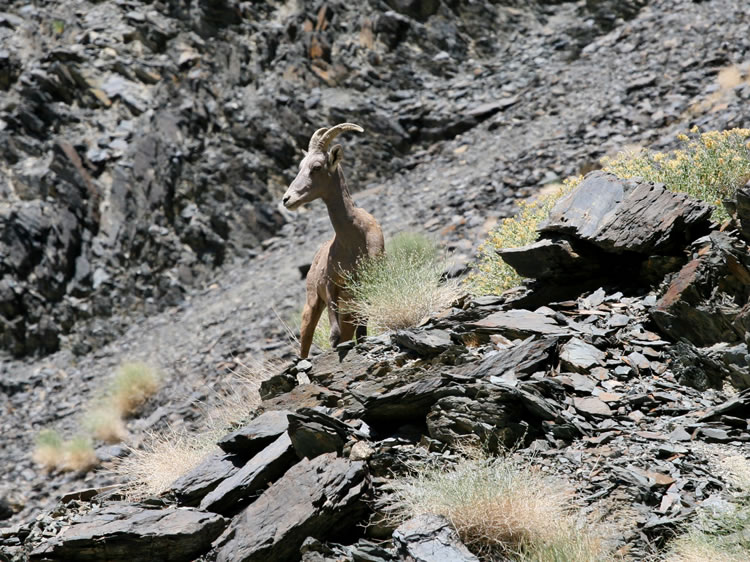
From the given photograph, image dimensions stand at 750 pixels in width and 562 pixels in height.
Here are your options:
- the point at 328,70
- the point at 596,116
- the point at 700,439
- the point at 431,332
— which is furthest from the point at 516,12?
the point at 700,439

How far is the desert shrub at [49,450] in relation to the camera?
14.0m

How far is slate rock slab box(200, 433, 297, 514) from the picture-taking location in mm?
5480

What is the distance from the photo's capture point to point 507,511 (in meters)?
4.26

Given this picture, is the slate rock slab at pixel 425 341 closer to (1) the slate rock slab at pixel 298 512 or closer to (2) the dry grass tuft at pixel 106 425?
(1) the slate rock slab at pixel 298 512

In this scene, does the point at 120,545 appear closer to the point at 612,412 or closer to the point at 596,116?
the point at 612,412

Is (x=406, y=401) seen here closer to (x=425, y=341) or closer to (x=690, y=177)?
(x=425, y=341)

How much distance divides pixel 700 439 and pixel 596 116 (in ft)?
44.8

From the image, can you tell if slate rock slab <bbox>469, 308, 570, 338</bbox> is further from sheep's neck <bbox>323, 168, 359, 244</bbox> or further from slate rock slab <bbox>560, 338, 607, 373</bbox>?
sheep's neck <bbox>323, 168, 359, 244</bbox>

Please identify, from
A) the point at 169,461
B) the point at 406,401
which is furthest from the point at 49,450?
the point at 406,401

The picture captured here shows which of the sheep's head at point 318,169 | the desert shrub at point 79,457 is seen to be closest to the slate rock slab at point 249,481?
the sheep's head at point 318,169

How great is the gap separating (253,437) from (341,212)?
7.66 feet

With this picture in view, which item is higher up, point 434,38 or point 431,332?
point 434,38

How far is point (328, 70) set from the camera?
22609mm

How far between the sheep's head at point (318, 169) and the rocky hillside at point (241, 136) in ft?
23.6
